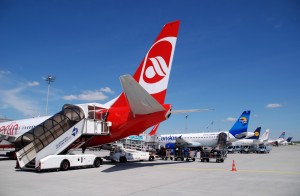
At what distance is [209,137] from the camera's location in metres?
49.7

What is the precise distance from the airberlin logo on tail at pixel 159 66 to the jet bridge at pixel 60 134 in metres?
4.53

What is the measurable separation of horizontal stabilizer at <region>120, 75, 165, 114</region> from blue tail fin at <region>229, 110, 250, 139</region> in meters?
35.8

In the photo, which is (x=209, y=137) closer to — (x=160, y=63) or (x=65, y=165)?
(x=160, y=63)

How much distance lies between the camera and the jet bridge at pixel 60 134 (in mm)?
15691

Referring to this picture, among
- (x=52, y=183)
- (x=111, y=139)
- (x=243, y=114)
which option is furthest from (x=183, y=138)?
(x=52, y=183)

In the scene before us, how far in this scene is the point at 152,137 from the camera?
38.6 metres

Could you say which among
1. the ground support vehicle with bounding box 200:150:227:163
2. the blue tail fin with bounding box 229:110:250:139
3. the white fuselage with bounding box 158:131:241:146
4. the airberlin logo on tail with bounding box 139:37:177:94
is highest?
the airberlin logo on tail with bounding box 139:37:177:94

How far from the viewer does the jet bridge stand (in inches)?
618

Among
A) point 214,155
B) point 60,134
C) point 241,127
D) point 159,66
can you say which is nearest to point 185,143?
point 241,127

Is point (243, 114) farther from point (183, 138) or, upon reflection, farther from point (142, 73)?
point (142, 73)

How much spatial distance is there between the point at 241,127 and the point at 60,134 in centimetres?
3872

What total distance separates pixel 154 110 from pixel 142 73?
3.84 meters

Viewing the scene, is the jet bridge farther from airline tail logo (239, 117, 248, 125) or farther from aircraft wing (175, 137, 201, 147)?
airline tail logo (239, 117, 248, 125)

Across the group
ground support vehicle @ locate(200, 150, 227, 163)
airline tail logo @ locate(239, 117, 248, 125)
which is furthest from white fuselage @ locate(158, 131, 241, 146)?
ground support vehicle @ locate(200, 150, 227, 163)
